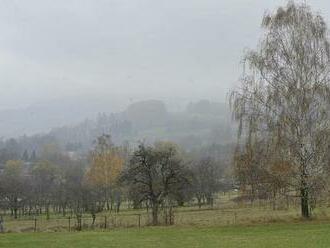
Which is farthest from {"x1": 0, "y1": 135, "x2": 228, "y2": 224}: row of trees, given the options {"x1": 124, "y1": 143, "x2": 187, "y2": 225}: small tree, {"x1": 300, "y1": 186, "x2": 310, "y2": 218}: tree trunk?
{"x1": 300, "y1": 186, "x2": 310, "y2": 218}: tree trunk

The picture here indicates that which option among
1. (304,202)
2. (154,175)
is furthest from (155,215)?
(304,202)

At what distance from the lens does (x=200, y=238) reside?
1155 inches

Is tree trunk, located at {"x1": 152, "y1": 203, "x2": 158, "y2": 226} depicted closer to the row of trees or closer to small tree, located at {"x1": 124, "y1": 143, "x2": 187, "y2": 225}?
the row of trees

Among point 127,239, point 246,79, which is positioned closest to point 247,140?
point 246,79

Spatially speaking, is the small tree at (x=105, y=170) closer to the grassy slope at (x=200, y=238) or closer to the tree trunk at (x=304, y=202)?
the tree trunk at (x=304, y=202)

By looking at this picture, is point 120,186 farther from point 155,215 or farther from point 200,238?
point 200,238

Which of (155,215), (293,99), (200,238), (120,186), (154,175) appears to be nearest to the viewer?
(200,238)

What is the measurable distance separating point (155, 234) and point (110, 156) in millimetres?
73356

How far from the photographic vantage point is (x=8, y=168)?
142 metres

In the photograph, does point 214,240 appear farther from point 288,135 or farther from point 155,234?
point 288,135

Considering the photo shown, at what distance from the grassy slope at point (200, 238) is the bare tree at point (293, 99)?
4.54 meters

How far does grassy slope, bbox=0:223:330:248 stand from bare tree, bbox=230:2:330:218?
4540 millimetres

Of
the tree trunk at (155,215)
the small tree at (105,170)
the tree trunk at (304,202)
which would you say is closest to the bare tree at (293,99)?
the tree trunk at (304,202)

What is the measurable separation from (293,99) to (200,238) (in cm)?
1270
